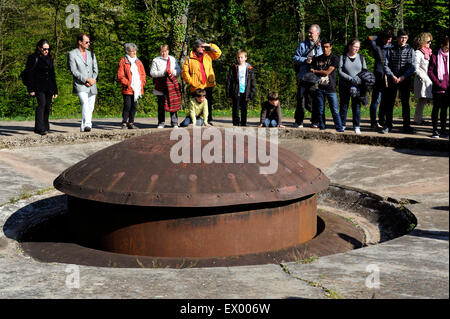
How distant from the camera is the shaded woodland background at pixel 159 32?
976 inches

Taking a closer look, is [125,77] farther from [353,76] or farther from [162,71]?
[353,76]

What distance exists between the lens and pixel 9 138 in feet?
30.6

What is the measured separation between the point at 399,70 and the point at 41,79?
6254mm

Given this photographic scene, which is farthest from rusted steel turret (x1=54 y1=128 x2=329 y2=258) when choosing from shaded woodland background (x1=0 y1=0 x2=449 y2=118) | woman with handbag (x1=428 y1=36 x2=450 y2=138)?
shaded woodland background (x1=0 y1=0 x2=449 y2=118)

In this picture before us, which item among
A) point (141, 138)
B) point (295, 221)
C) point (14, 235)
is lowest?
point (14, 235)

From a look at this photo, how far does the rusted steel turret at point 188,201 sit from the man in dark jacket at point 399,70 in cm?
500

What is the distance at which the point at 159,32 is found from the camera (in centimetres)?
2959

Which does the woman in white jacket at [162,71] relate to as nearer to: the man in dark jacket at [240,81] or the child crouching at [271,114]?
the man in dark jacket at [240,81]

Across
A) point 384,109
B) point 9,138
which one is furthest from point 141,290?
point 384,109

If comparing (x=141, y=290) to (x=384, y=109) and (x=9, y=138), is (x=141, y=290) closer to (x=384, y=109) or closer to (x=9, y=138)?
(x=9, y=138)

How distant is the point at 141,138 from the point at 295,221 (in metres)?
1.77

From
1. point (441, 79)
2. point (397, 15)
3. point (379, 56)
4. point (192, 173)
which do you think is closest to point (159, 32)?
point (397, 15)

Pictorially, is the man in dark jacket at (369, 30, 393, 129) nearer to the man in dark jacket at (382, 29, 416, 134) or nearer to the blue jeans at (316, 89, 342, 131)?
the man in dark jacket at (382, 29, 416, 134)

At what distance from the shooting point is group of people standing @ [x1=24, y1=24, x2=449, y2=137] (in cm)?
964
